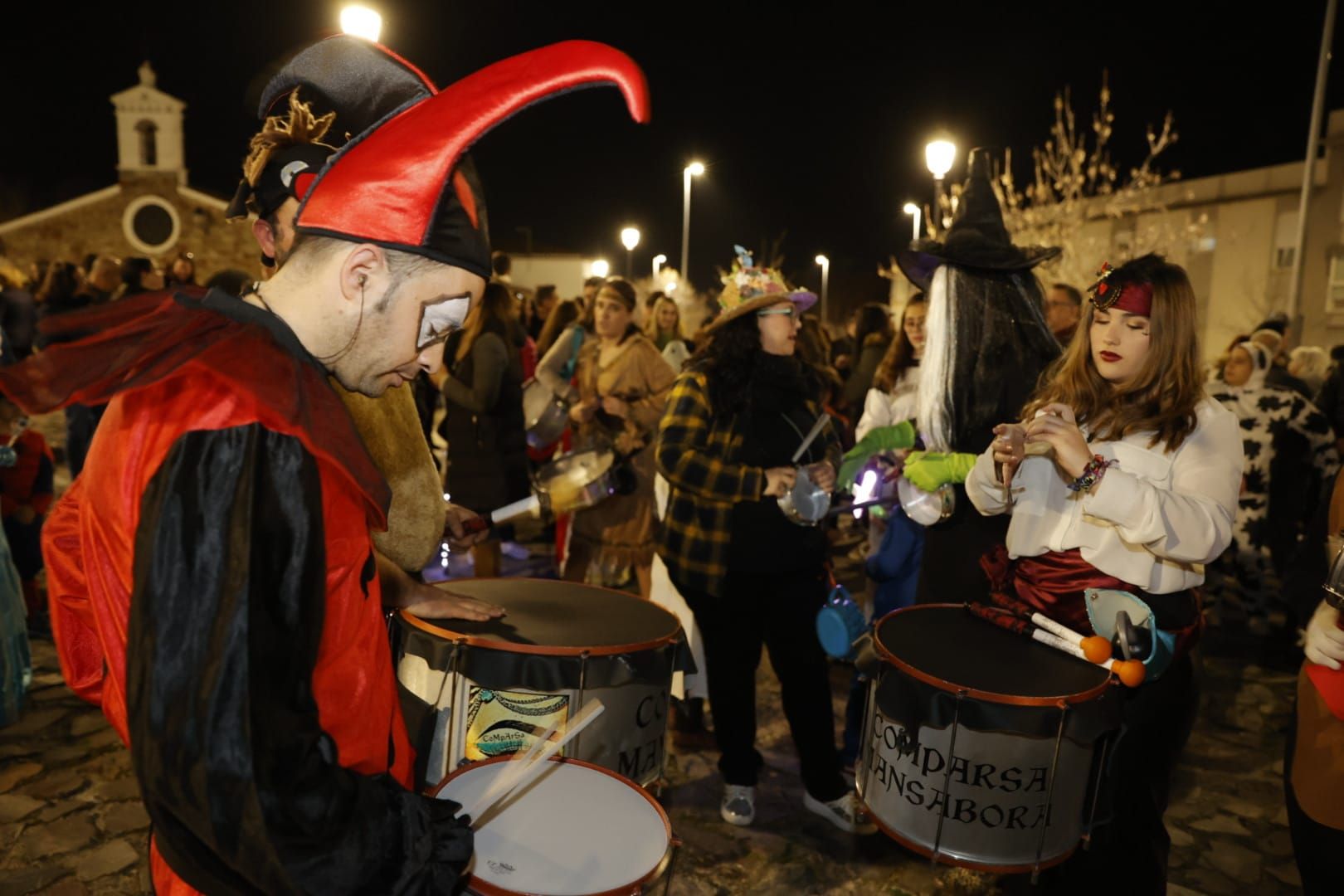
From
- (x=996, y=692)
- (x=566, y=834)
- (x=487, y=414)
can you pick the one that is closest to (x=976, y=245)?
(x=996, y=692)

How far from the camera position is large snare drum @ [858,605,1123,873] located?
2.33m

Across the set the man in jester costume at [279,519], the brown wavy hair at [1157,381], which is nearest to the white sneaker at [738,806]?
the brown wavy hair at [1157,381]

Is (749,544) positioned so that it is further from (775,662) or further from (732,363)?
(732,363)

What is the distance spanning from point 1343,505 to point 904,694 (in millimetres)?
1271

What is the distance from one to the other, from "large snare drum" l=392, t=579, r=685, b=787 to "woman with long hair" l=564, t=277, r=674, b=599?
9.76ft

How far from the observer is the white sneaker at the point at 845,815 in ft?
12.3

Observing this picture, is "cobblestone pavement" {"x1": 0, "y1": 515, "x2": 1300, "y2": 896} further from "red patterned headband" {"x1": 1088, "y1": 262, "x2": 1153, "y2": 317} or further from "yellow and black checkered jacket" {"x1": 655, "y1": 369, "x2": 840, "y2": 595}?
"red patterned headband" {"x1": 1088, "y1": 262, "x2": 1153, "y2": 317}

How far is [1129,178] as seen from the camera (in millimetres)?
26484

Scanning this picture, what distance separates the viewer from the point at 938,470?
3.17 m

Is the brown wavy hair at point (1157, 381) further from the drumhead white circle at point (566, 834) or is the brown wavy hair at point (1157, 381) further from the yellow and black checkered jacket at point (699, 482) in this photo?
the drumhead white circle at point (566, 834)

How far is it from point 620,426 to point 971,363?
3008 millimetres

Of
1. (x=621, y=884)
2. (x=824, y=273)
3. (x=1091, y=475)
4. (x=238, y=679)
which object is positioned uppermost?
(x=824, y=273)

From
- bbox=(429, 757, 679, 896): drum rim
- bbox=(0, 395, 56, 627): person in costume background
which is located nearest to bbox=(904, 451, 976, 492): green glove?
bbox=(429, 757, 679, 896): drum rim

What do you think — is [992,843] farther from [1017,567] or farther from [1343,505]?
[1343,505]
